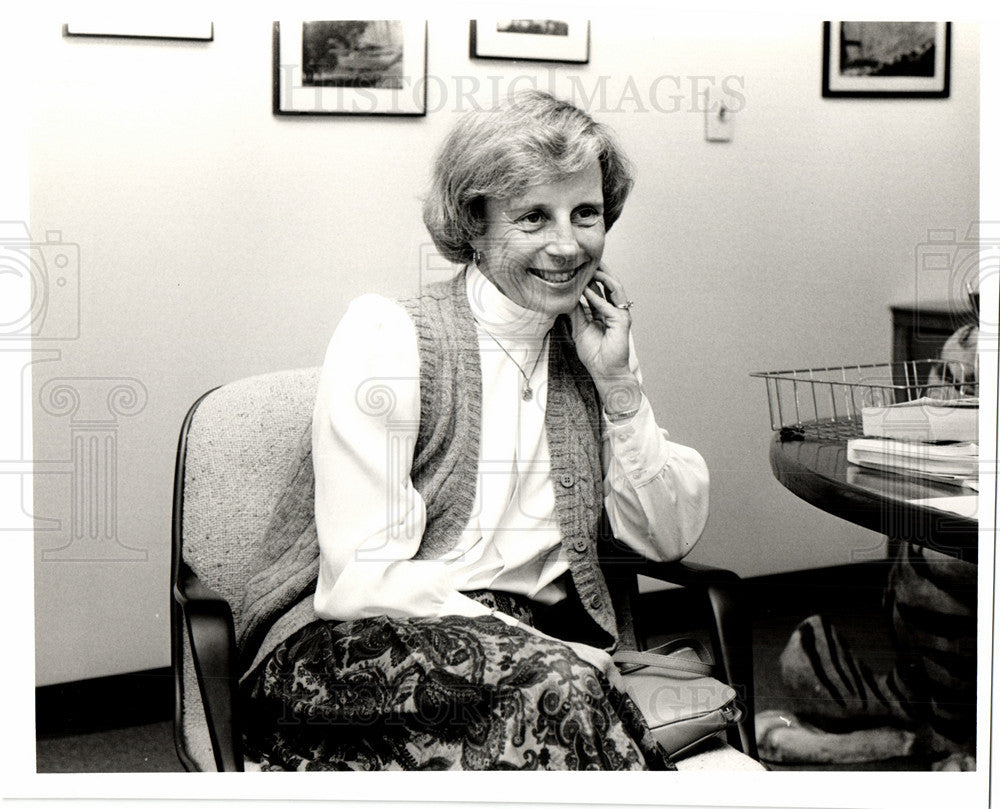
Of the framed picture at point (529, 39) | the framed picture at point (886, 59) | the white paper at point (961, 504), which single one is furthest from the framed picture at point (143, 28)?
the white paper at point (961, 504)

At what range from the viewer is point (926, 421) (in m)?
1.52

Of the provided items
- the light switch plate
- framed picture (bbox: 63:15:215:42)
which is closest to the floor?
the light switch plate

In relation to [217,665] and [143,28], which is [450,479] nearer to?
[217,665]

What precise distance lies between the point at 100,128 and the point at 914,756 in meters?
1.51

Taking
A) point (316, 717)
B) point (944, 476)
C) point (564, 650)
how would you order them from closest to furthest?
point (564, 650), point (316, 717), point (944, 476)

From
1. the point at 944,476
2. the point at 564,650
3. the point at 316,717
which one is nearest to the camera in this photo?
the point at 564,650

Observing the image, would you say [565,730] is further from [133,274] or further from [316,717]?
[133,274]

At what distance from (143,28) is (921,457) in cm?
128

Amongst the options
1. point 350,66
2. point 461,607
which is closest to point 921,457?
point 461,607

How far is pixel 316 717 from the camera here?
56.2 inches

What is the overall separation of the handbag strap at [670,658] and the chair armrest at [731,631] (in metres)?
0.02

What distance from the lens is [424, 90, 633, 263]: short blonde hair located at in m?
1.41

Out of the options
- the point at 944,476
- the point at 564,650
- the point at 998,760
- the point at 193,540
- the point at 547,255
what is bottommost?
the point at 998,760

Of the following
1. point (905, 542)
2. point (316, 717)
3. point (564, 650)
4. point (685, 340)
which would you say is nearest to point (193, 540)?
point (316, 717)
